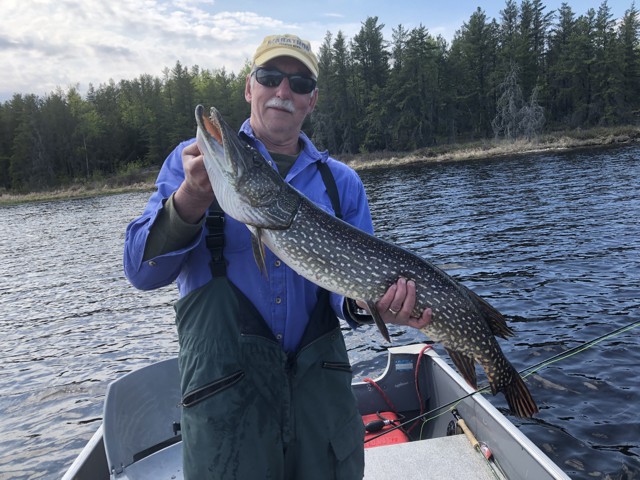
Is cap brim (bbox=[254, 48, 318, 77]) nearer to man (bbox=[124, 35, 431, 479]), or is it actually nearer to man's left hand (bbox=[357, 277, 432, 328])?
man (bbox=[124, 35, 431, 479])

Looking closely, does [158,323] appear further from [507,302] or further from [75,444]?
[507,302]

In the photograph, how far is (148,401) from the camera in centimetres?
426

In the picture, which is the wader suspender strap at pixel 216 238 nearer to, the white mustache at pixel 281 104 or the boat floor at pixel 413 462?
the white mustache at pixel 281 104

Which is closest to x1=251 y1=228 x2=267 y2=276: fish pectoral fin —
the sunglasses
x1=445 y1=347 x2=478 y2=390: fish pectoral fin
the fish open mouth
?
the fish open mouth

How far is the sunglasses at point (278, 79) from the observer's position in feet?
9.61

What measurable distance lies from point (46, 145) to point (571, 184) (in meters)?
76.7

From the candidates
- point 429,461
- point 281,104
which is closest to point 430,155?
point 429,461

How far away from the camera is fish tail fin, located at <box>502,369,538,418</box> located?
10.1 ft

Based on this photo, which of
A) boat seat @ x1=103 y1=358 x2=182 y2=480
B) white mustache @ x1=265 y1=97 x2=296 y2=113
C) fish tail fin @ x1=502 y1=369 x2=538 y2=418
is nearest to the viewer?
white mustache @ x1=265 y1=97 x2=296 y2=113

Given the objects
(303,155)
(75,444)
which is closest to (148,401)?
(303,155)

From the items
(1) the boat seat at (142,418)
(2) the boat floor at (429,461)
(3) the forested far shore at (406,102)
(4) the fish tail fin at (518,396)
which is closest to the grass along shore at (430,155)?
(3) the forested far shore at (406,102)

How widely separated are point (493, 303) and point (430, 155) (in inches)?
1960

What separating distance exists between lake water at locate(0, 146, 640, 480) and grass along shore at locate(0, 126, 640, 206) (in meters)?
26.3

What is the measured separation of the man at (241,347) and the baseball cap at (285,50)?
34 cm
